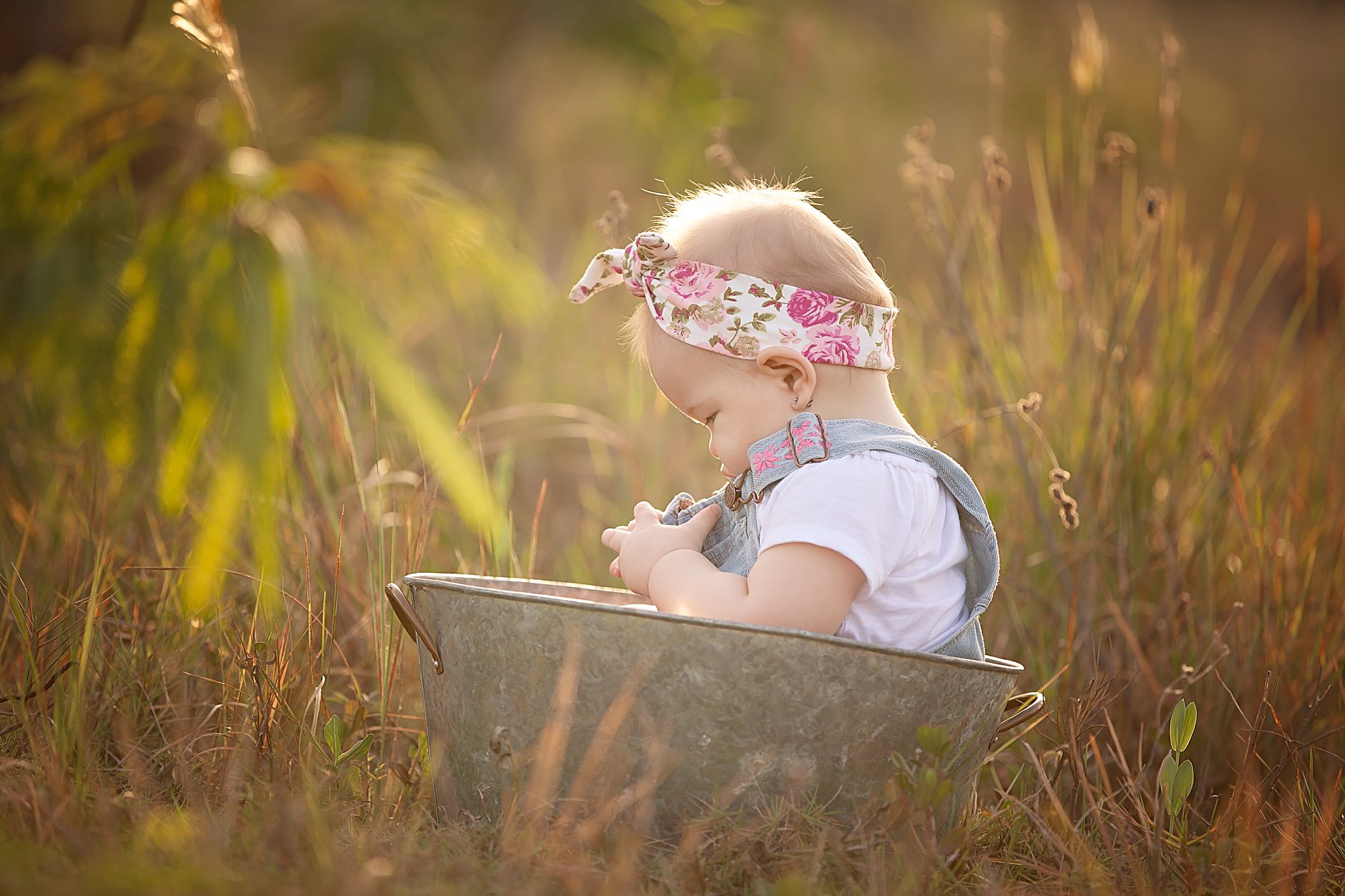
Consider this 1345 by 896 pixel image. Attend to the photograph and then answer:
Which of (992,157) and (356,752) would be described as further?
(992,157)

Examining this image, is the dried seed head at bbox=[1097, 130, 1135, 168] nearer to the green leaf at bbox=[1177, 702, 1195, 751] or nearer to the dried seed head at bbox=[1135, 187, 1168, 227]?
the dried seed head at bbox=[1135, 187, 1168, 227]

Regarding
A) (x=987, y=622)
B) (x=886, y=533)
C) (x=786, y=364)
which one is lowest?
(x=987, y=622)

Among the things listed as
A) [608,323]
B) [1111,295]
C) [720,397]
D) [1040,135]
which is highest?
[1040,135]

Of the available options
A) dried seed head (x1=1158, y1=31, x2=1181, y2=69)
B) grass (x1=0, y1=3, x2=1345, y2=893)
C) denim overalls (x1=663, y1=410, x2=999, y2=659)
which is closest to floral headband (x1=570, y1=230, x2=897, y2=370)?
denim overalls (x1=663, y1=410, x2=999, y2=659)

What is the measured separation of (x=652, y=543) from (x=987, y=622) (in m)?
1.02

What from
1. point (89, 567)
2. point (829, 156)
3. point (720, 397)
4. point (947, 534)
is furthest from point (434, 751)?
point (829, 156)

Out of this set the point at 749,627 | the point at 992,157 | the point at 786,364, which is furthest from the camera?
the point at 992,157

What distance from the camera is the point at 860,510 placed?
56.2 inches

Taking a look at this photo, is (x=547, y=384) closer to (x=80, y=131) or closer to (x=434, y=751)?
(x=80, y=131)

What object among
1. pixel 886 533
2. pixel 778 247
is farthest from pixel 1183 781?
pixel 778 247

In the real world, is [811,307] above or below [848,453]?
above

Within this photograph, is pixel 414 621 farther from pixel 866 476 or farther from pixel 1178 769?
pixel 1178 769

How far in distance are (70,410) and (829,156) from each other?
11.1 feet

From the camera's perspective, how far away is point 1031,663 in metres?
2.13
